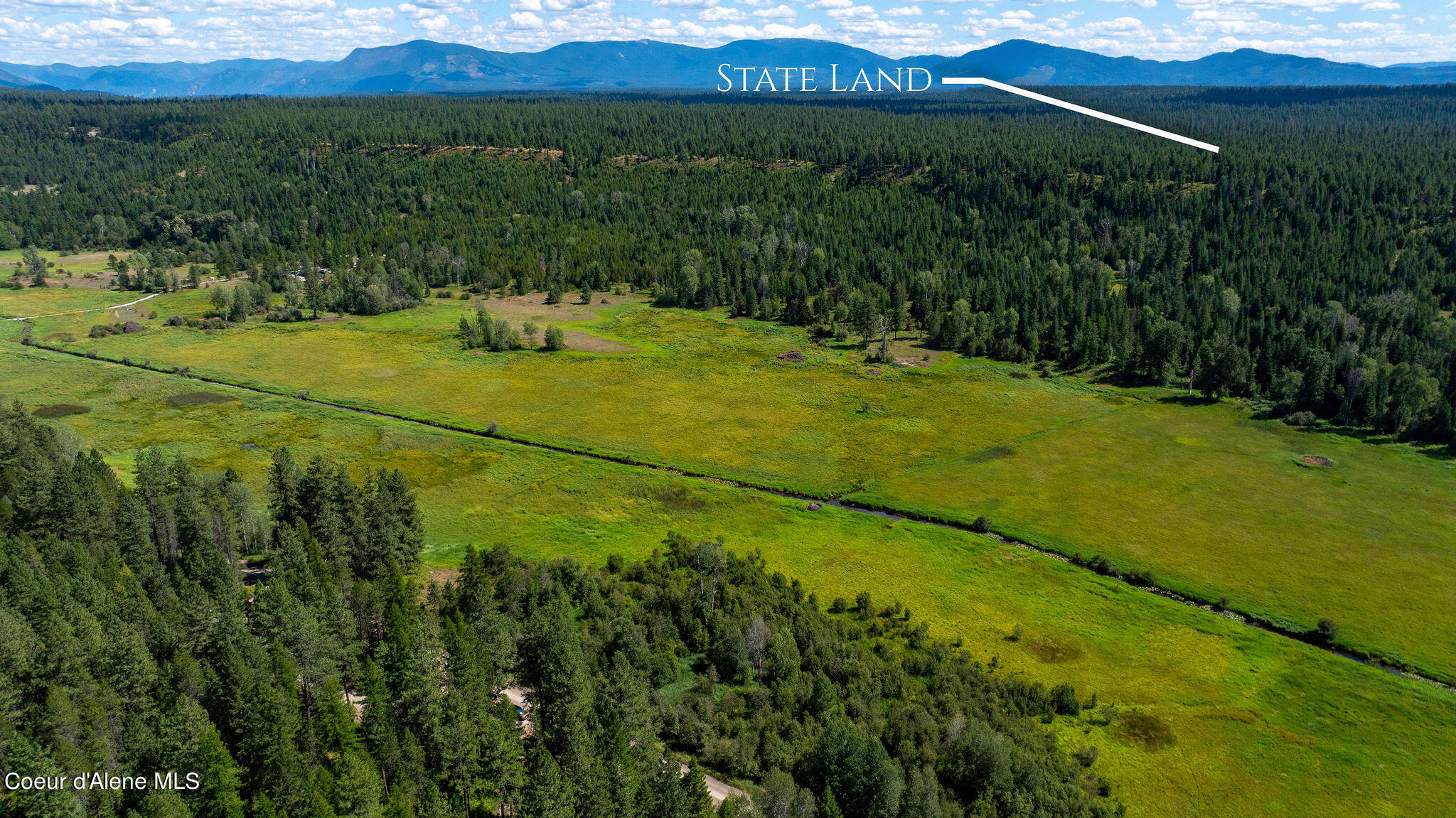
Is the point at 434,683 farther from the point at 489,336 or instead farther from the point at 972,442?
the point at 489,336

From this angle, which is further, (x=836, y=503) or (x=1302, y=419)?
(x=1302, y=419)

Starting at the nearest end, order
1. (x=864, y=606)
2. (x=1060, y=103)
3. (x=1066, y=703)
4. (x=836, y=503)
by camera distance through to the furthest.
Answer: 1. (x=1060, y=103)
2. (x=1066, y=703)
3. (x=864, y=606)
4. (x=836, y=503)

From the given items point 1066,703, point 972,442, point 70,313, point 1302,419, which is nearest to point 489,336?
point 972,442

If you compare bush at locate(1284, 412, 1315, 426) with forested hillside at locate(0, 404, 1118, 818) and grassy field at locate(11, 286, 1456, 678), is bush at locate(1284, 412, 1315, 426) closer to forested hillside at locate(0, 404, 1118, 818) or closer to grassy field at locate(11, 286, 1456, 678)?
grassy field at locate(11, 286, 1456, 678)

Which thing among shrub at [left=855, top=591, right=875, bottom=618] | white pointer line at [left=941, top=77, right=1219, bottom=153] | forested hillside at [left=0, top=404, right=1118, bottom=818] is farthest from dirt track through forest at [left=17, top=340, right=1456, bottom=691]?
white pointer line at [left=941, top=77, right=1219, bottom=153]

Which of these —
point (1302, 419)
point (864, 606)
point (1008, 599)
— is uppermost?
point (1302, 419)

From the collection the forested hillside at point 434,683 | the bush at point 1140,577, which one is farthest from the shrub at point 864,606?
the bush at point 1140,577
